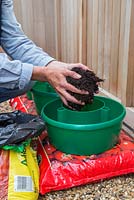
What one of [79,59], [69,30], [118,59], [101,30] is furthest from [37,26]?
[118,59]

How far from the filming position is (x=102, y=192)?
988mm

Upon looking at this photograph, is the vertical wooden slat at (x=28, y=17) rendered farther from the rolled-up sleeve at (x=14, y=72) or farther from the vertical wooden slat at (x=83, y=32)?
the rolled-up sleeve at (x=14, y=72)

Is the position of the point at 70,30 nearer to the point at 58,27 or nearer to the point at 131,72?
the point at 58,27

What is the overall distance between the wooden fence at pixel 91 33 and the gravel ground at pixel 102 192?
0.44 m

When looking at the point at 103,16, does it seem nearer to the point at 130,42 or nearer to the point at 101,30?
the point at 101,30

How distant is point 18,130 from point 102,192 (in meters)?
0.36

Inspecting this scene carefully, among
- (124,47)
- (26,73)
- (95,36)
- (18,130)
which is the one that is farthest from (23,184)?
(95,36)

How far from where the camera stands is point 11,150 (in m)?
0.98

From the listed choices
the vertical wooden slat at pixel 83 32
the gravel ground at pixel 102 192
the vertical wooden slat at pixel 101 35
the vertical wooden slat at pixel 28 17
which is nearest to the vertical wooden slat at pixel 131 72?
the vertical wooden slat at pixel 101 35

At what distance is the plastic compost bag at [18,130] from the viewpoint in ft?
3.13

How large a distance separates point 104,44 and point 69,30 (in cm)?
59

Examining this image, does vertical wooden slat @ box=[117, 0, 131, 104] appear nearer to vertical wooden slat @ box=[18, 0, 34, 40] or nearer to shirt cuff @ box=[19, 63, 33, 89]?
shirt cuff @ box=[19, 63, 33, 89]

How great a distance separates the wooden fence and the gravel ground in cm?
44

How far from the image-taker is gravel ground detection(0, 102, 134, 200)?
3.17ft
